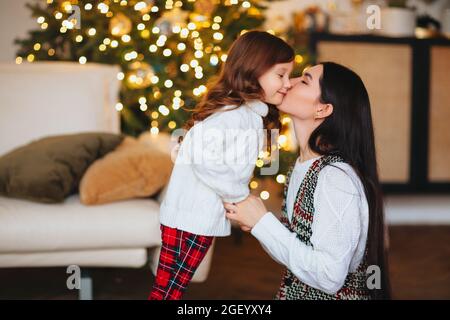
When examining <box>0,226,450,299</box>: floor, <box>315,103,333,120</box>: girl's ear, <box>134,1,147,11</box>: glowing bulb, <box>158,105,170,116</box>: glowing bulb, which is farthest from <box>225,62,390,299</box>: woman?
<box>134,1,147,11</box>: glowing bulb

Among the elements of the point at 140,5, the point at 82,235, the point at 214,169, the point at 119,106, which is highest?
the point at 140,5

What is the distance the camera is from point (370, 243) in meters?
1.30

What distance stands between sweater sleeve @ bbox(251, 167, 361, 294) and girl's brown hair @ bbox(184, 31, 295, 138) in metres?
0.30

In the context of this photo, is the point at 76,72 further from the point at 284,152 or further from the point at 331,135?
the point at 331,135

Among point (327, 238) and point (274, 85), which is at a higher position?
point (274, 85)

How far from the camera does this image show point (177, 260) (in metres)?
1.43

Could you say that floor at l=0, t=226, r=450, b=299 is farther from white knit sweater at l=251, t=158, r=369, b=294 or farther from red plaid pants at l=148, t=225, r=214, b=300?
white knit sweater at l=251, t=158, r=369, b=294

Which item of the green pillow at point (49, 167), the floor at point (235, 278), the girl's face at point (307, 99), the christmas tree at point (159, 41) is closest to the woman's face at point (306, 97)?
the girl's face at point (307, 99)

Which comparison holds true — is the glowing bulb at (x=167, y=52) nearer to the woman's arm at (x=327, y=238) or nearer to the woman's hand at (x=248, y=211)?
the woman's hand at (x=248, y=211)

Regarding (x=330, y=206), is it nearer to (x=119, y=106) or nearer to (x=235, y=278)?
(x=235, y=278)

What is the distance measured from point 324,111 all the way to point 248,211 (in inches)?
11.1

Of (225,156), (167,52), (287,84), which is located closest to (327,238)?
(225,156)

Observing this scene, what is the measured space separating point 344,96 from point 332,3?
3.02 metres
